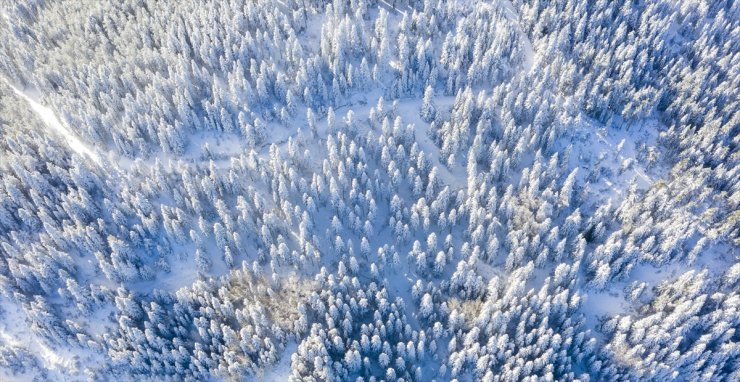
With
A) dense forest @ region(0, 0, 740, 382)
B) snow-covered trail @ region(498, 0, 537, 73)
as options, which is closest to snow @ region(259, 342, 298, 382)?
dense forest @ region(0, 0, 740, 382)

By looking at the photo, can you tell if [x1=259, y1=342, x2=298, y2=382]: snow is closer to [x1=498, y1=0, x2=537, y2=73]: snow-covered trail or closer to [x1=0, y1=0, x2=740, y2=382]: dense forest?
[x1=0, y1=0, x2=740, y2=382]: dense forest

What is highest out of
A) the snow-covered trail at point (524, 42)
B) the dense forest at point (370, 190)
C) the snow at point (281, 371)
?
the snow-covered trail at point (524, 42)

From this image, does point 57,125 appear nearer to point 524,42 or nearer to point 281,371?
point 281,371

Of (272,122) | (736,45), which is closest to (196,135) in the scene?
(272,122)

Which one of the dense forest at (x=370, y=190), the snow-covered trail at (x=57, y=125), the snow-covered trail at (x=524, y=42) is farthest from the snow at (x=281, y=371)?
the snow-covered trail at (x=524, y=42)

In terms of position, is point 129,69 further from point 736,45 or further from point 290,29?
point 736,45

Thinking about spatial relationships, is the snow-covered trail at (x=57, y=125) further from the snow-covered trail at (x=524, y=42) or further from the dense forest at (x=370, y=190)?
the snow-covered trail at (x=524, y=42)
